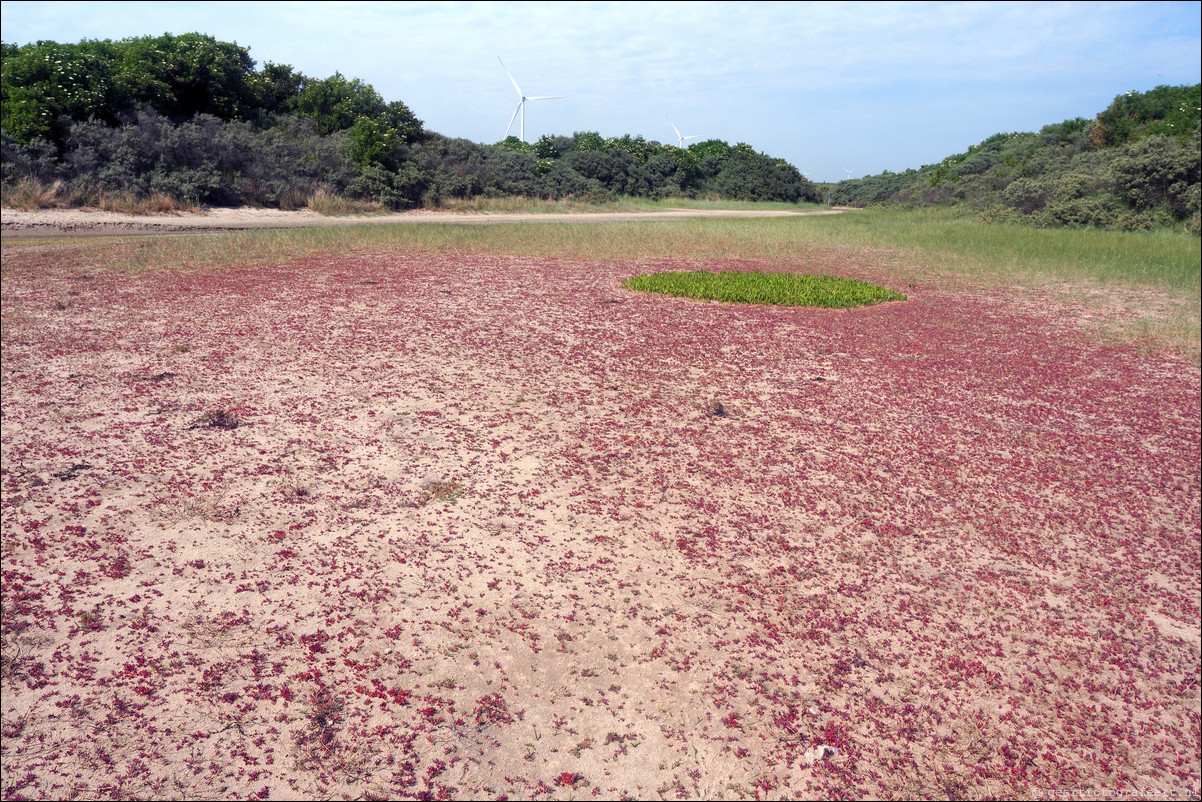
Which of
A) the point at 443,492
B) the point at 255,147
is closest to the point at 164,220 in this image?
the point at 443,492

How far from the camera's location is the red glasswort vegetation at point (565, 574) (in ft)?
9.50

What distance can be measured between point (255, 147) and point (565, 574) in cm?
2449

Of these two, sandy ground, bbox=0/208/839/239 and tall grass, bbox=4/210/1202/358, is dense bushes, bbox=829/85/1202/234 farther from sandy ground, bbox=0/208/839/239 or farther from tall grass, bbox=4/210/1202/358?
sandy ground, bbox=0/208/839/239

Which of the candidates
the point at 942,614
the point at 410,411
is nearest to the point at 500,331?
the point at 410,411

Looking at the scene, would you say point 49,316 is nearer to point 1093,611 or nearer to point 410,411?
point 410,411

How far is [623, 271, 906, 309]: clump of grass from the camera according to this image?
511 inches

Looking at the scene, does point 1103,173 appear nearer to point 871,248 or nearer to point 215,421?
point 871,248

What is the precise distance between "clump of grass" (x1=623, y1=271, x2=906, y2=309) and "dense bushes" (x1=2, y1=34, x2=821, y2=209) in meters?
7.83

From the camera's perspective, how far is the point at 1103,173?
1777 cm

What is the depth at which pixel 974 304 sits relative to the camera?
46.8ft

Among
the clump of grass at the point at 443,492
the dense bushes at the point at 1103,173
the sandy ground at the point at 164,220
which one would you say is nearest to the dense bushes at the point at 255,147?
the sandy ground at the point at 164,220

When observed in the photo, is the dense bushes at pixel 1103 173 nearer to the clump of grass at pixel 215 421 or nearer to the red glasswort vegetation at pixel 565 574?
the red glasswort vegetation at pixel 565 574

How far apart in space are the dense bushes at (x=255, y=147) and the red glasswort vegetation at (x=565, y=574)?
5.34ft

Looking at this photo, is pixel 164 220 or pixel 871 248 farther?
pixel 871 248
